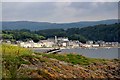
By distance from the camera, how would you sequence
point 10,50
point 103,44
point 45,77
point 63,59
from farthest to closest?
point 103,44, point 63,59, point 10,50, point 45,77

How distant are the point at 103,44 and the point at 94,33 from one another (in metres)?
6.42

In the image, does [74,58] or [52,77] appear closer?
[52,77]

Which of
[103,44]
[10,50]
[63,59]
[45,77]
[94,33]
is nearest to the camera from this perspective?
[45,77]

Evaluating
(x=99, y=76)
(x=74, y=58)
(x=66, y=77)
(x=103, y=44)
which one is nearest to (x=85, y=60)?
(x=74, y=58)

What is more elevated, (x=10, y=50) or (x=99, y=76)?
(x=10, y=50)

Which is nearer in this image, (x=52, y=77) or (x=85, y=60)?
(x=52, y=77)

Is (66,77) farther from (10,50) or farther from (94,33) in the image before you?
(94,33)

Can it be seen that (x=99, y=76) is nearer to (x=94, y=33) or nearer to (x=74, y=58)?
(x=74, y=58)

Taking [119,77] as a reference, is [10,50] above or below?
above

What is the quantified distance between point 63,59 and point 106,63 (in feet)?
5.22

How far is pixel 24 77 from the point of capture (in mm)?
8742

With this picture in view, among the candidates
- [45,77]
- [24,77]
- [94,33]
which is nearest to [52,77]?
[45,77]

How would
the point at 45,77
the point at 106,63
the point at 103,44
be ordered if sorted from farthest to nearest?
the point at 103,44
the point at 106,63
the point at 45,77

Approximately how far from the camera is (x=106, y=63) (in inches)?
481
